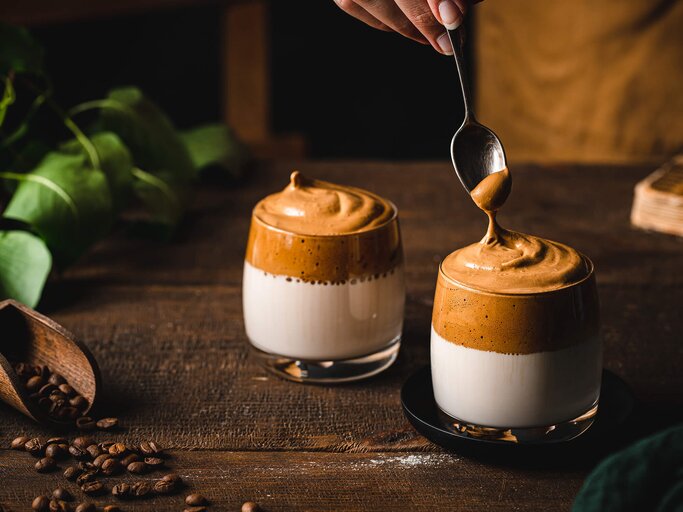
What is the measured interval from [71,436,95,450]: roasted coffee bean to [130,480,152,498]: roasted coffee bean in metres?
0.09

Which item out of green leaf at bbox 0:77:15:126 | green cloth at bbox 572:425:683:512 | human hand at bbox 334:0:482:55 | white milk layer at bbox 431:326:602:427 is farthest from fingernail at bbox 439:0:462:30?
green leaf at bbox 0:77:15:126

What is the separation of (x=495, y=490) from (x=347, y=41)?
276cm

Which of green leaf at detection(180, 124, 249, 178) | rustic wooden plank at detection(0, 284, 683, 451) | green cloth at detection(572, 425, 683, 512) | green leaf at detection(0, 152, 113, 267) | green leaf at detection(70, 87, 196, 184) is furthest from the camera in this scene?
green leaf at detection(180, 124, 249, 178)

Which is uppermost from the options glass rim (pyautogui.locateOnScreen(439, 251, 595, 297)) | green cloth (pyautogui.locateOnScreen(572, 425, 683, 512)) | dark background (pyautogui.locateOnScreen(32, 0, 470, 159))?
glass rim (pyautogui.locateOnScreen(439, 251, 595, 297))

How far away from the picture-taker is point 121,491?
77 centimetres

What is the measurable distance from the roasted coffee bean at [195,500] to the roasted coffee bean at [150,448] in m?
0.09

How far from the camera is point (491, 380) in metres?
0.78

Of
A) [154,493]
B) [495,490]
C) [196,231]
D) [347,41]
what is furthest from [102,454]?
[347,41]

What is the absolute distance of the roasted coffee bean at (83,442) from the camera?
0.84 meters

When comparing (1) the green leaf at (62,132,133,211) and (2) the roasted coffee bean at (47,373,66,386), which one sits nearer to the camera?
(2) the roasted coffee bean at (47,373,66,386)

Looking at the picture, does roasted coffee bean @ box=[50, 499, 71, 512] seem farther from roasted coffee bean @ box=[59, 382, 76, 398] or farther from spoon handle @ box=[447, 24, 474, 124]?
spoon handle @ box=[447, 24, 474, 124]

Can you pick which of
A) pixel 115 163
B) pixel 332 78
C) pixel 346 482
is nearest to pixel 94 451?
pixel 346 482

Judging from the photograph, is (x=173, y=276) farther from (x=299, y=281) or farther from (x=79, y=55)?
(x=79, y=55)

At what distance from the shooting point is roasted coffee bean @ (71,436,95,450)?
2.77 ft
